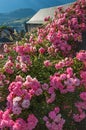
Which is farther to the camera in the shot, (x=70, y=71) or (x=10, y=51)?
(x=10, y=51)

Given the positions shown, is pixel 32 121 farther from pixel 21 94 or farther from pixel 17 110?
pixel 21 94

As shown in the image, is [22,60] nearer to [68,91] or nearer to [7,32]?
[68,91]

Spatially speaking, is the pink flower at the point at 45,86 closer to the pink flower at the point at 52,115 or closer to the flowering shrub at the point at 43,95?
the flowering shrub at the point at 43,95

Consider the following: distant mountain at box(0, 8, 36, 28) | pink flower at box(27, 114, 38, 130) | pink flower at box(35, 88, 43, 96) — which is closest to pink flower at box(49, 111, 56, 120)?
pink flower at box(27, 114, 38, 130)

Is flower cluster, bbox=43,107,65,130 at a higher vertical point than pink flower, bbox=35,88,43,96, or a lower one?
lower

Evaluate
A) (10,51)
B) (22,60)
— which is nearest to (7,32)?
(10,51)

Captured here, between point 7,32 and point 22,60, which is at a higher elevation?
point 22,60

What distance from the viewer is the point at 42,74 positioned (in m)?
7.11

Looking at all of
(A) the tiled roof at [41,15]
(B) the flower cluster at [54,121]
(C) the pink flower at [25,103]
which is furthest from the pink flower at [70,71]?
(A) the tiled roof at [41,15]

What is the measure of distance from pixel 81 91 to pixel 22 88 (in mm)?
1010

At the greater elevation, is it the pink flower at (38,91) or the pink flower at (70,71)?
the pink flower at (70,71)

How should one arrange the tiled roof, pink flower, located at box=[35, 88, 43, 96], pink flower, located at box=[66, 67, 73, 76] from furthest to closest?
the tiled roof → pink flower, located at box=[66, 67, 73, 76] → pink flower, located at box=[35, 88, 43, 96]

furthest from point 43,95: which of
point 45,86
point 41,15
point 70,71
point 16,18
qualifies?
point 16,18

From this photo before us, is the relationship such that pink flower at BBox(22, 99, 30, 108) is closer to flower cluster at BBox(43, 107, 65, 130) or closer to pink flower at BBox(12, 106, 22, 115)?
pink flower at BBox(12, 106, 22, 115)
